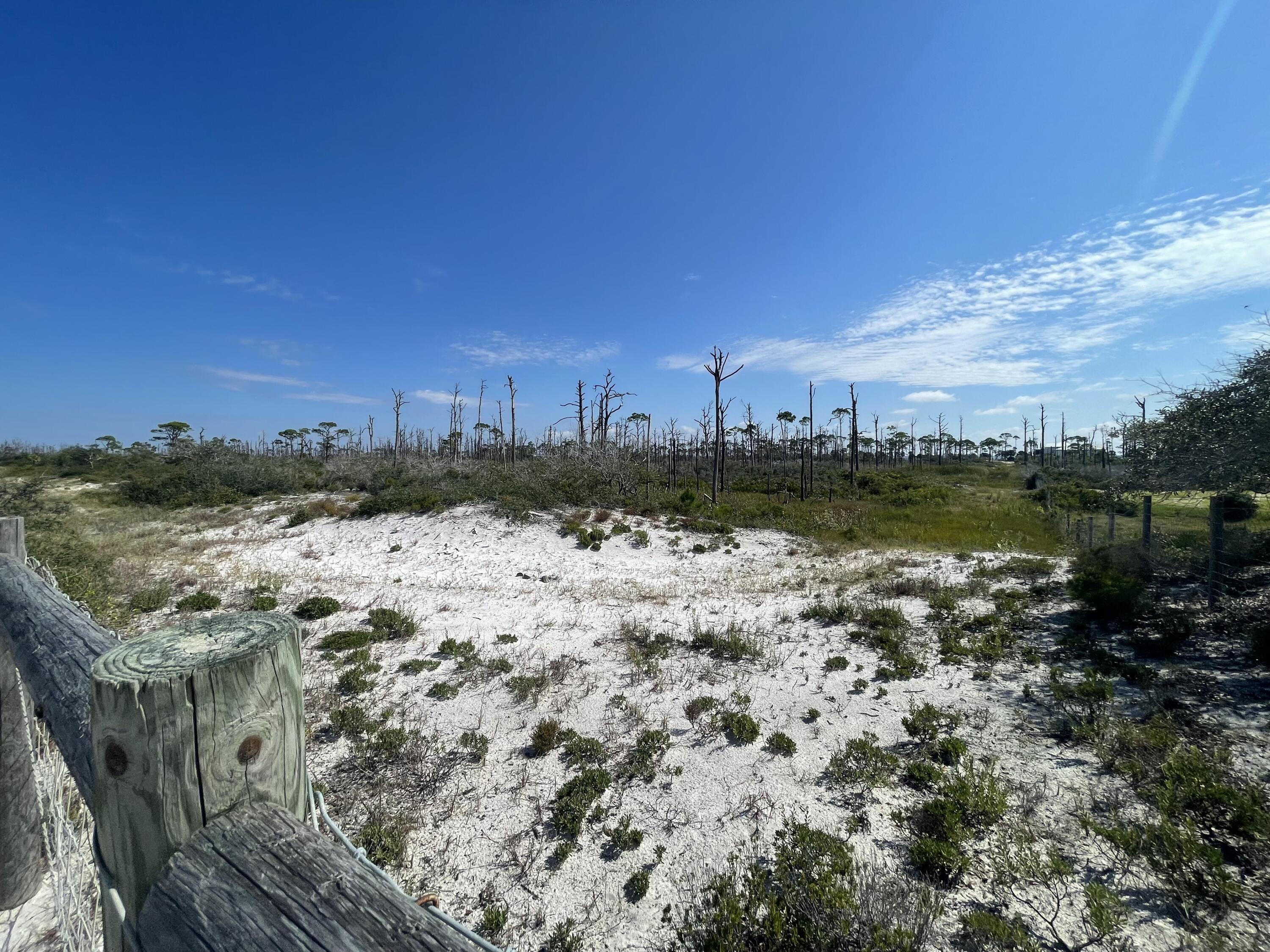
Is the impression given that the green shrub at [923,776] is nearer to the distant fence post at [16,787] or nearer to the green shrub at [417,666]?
the green shrub at [417,666]

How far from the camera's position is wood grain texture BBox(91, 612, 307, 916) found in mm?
932

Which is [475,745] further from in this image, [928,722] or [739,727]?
[928,722]

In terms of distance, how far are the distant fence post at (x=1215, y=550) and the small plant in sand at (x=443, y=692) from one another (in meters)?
12.1

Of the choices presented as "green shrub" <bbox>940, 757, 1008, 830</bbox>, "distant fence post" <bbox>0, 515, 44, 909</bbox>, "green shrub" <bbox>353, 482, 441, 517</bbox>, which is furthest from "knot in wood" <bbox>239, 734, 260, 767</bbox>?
"green shrub" <bbox>353, 482, 441, 517</bbox>

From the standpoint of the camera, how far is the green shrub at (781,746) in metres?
5.46

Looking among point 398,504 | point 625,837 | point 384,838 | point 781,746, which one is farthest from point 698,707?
point 398,504

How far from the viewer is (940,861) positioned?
3.82 meters

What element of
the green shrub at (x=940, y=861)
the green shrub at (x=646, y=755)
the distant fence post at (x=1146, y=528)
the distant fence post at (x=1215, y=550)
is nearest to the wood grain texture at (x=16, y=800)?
the green shrub at (x=646, y=755)

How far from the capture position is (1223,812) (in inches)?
163

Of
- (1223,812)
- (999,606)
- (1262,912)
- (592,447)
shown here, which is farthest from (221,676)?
(592,447)

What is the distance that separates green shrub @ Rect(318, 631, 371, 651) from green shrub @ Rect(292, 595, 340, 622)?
1177mm

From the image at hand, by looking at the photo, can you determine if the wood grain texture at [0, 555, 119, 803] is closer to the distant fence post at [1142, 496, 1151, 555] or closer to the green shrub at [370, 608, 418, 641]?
the green shrub at [370, 608, 418, 641]

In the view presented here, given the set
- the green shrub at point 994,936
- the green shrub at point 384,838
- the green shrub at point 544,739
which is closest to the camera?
the green shrub at point 994,936

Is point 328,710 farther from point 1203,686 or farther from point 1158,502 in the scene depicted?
point 1158,502
